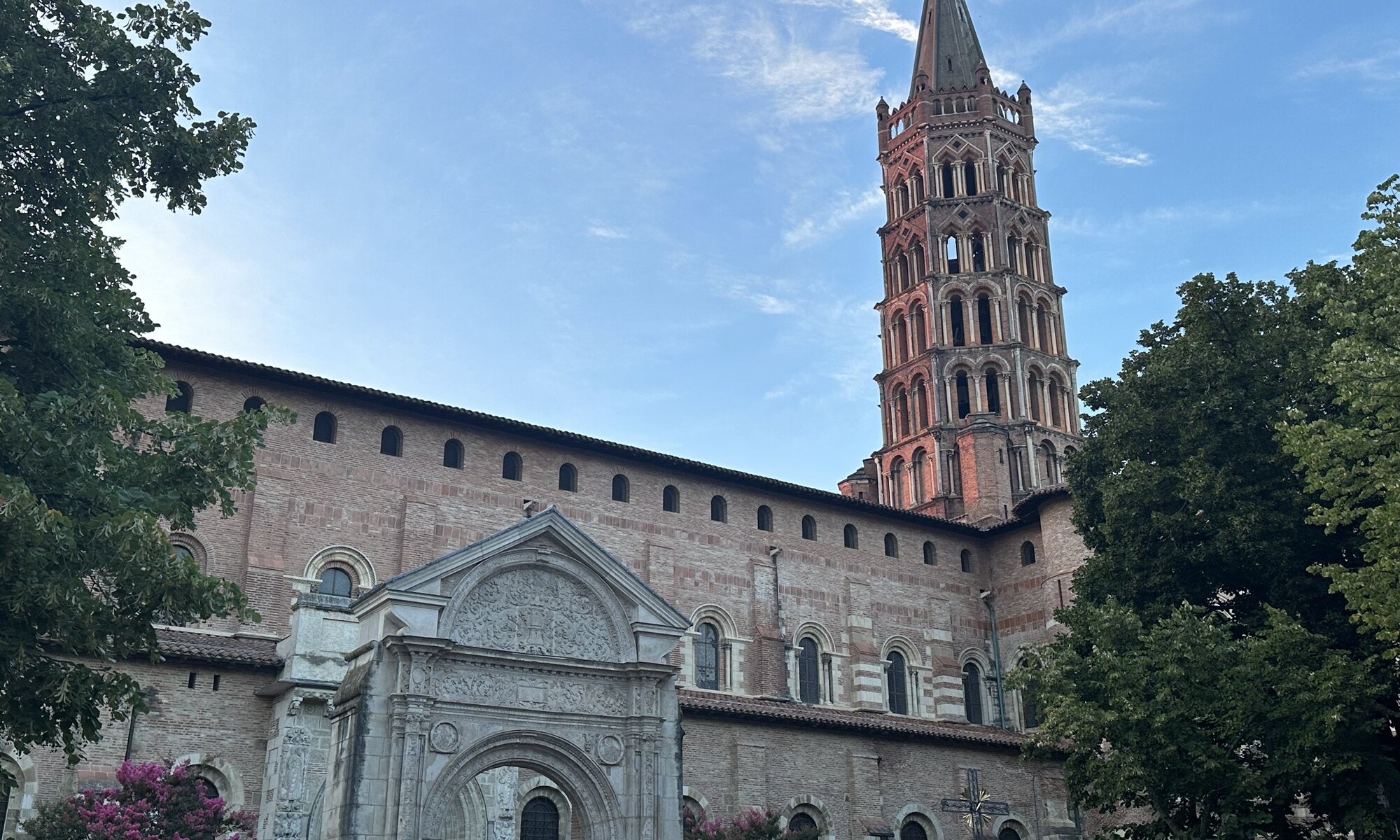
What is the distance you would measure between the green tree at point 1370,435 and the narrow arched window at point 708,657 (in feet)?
54.6

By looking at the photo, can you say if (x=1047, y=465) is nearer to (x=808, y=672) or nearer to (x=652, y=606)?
(x=808, y=672)

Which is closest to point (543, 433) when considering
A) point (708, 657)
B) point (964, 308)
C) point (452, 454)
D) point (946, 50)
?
point (452, 454)

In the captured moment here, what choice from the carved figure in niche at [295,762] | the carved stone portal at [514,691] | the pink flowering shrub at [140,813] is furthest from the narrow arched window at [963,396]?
the pink flowering shrub at [140,813]

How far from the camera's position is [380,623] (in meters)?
15.7

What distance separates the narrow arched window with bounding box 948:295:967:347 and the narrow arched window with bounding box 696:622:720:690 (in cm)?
1979

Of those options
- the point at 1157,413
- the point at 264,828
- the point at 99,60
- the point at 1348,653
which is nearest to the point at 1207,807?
the point at 1348,653

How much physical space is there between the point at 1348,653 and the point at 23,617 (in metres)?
19.7

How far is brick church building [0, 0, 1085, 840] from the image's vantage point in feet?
53.2

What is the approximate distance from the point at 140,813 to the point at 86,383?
7.89m

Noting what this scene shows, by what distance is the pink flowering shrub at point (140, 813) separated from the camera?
18844 millimetres

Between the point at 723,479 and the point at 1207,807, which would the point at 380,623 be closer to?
the point at 1207,807

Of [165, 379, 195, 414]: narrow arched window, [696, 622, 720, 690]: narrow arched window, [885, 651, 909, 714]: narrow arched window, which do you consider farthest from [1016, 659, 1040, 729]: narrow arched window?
[165, 379, 195, 414]: narrow arched window

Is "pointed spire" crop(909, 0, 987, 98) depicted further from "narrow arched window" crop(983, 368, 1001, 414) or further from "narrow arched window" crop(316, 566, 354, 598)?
"narrow arched window" crop(316, 566, 354, 598)

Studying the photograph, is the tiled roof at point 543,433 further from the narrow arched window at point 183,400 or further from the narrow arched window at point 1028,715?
the narrow arched window at point 1028,715
